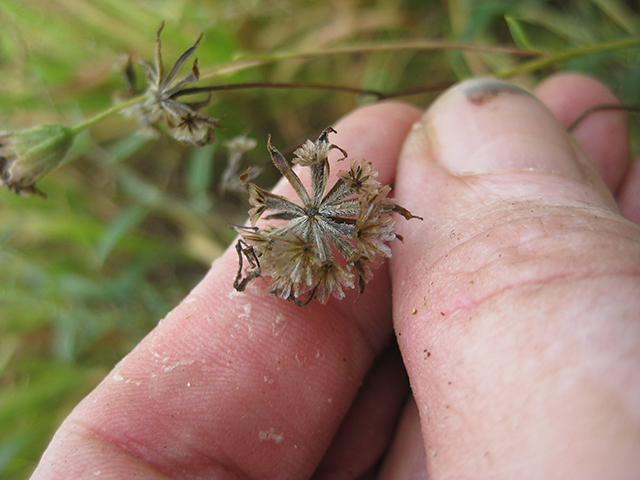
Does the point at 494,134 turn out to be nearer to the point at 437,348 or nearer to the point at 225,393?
the point at 437,348

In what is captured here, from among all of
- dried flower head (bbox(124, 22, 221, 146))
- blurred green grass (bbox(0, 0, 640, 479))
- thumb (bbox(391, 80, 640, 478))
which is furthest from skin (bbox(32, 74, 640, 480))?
blurred green grass (bbox(0, 0, 640, 479))

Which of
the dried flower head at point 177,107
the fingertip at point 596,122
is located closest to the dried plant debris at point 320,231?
the dried flower head at point 177,107

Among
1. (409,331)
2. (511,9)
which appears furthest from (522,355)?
(511,9)

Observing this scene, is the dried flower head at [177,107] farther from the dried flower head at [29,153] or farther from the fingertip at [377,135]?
the fingertip at [377,135]

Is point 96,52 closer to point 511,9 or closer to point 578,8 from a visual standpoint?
point 511,9

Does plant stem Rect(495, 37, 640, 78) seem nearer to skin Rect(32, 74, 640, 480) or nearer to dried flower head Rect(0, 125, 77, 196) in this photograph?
skin Rect(32, 74, 640, 480)

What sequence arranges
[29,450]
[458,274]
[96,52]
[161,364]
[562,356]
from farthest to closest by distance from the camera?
[96,52] < [29,450] < [161,364] < [458,274] < [562,356]
